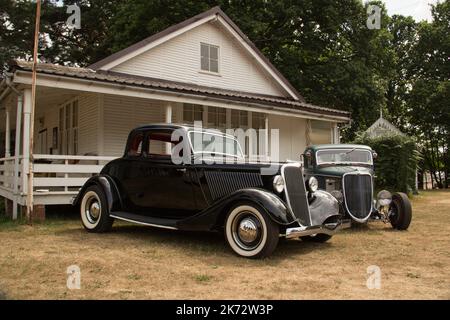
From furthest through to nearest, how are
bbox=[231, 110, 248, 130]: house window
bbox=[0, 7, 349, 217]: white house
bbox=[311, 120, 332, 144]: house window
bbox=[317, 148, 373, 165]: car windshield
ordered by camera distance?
1. bbox=[311, 120, 332, 144]: house window
2. bbox=[231, 110, 248, 130]: house window
3. bbox=[0, 7, 349, 217]: white house
4. bbox=[317, 148, 373, 165]: car windshield

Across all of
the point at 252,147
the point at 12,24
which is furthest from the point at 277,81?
the point at 12,24

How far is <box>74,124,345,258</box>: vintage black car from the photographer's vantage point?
5.62 meters

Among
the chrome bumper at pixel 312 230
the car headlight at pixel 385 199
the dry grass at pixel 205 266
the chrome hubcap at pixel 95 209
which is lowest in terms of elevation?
the dry grass at pixel 205 266

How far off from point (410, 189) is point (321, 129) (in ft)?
13.7

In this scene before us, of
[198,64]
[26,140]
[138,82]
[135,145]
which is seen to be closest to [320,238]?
[135,145]

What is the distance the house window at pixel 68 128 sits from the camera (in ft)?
47.2

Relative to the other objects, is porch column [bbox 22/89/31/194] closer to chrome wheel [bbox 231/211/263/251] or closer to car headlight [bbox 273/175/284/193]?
chrome wheel [bbox 231/211/263/251]

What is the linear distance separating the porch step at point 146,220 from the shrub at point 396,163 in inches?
492

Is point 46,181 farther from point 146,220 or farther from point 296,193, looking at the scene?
point 296,193

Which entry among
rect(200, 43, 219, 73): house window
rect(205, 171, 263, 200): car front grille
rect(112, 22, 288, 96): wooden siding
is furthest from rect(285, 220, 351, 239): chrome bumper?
rect(200, 43, 219, 73): house window

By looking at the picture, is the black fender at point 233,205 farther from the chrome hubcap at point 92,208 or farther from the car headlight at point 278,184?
the chrome hubcap at point 92,208

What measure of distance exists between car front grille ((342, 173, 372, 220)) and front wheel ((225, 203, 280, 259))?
122 inches

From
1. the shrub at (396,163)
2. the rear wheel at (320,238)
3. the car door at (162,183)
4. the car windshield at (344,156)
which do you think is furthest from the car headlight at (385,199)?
the shrub at (396,163)

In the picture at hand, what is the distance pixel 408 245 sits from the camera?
6.86m
